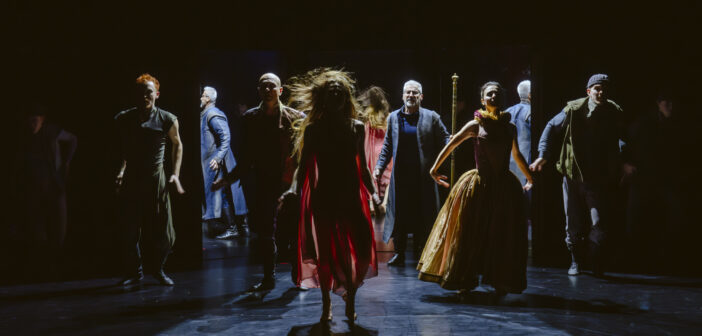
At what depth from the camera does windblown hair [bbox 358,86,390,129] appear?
843cm

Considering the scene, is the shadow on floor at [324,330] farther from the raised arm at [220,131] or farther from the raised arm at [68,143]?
the raised arm at [220,131]

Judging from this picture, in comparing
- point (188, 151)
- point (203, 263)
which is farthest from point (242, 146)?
point (203, 263)

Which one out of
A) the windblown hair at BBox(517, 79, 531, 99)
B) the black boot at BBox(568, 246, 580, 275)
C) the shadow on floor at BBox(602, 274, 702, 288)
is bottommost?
the shadow on floor at BBox(602, 274, 702, 288)

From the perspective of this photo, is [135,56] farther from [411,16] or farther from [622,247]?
[622,247]

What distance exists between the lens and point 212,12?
7.21 meters

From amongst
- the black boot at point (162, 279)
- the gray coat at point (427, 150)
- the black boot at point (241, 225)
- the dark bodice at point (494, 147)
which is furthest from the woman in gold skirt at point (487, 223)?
the black boot at point (241, 225)

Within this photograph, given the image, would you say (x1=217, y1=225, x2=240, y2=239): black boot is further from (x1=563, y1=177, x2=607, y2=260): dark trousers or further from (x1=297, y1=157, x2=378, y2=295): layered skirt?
(x1=297, y1=157, x2=378, y2=295): layered skirt

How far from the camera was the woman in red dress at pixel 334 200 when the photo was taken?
4449mm

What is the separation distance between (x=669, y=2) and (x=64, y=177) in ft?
21.5

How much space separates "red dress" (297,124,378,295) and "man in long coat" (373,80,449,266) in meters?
2.71

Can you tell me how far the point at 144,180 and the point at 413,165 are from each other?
285 centimetres

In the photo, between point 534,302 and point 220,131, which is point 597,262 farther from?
point 220,131

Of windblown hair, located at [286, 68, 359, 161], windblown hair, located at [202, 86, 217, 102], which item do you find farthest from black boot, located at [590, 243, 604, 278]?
windblown hair, located at [202, 86, 217, 102]

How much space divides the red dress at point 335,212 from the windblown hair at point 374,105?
3.95 metres
